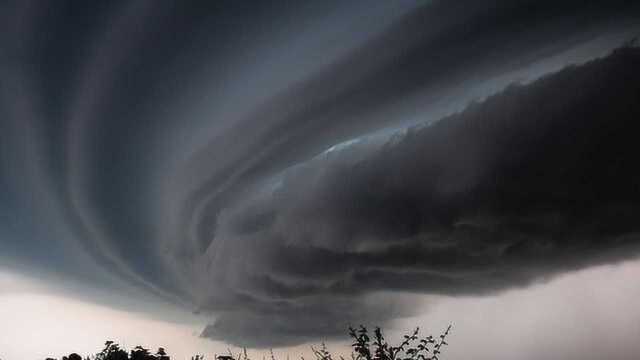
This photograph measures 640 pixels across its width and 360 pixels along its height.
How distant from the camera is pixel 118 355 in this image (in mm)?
58125

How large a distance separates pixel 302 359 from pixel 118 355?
36077mm

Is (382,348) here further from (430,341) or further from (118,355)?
(118,355)

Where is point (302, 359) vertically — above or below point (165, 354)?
below

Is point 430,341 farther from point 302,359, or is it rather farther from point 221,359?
point 221,359

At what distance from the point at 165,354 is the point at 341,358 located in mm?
43506

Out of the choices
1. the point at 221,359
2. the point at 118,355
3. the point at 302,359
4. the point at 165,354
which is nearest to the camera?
the point at 302,359

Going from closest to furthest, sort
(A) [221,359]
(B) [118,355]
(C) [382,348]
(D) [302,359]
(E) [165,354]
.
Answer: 1. (C) [382,348]
2. (D) [302,359]
3. (A) [221,359]
4. (B) [118,355]
5. (E) [165,354]

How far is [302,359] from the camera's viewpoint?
Answer: 32125 mm

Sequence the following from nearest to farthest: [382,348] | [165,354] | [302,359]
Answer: [382,348] < [302,359] < [165,354]

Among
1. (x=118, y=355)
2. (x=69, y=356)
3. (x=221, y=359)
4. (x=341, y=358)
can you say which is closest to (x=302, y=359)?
(x=341, y=358)

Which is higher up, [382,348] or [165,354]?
[165,354]

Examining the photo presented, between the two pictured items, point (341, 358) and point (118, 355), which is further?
point (118, 355)

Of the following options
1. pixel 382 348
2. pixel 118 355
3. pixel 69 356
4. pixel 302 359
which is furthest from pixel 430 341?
pixel 69 356

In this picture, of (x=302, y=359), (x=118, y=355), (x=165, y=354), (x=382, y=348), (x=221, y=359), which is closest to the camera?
(x=382, y=348)
